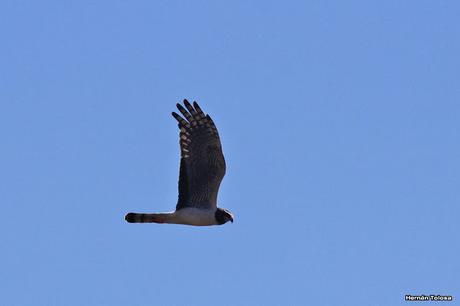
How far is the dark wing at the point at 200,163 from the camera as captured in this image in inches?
784

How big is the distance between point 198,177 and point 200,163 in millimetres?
280

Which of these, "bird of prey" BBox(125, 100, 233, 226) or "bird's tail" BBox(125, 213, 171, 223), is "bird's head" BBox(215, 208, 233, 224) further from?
"bird's tail" BBox(125, 213, 171, 223)

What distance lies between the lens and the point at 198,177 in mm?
20000

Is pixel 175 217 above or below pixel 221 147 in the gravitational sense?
below

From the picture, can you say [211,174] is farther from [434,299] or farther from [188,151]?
[434,299]

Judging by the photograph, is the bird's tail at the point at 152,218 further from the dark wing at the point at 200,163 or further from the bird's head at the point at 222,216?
the bird's head at the point at 222,216

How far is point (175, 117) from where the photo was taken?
20375 millimetres

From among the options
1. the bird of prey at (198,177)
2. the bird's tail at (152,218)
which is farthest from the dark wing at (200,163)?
the bird's tail at (152,218)

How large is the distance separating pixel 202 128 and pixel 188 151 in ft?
1.75

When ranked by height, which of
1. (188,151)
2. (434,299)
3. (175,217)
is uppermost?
(188,151)

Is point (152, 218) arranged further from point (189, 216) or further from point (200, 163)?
point (200, 163)

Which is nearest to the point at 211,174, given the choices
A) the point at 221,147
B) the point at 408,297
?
the point at 221,147

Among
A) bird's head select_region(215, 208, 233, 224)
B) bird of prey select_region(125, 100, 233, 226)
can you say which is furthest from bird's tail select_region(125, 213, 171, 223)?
bird's head select_region(215, 208, 233, 224)

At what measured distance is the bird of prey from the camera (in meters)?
19.9
